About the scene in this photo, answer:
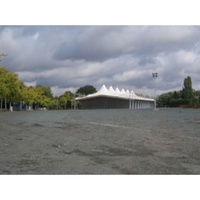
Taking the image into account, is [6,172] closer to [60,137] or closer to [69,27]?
[69,27]

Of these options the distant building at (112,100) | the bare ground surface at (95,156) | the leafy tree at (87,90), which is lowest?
the bare ground surface at (95,156)

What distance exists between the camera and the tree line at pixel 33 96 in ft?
22.0

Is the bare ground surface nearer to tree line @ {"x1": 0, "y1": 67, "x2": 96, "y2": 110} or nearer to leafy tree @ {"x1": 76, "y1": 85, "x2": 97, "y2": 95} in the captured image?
tree line @ {"x1": 0, "y1": 67, "x2": 96, "y2": 110}

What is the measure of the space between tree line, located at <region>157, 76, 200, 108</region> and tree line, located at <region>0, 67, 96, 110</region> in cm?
191

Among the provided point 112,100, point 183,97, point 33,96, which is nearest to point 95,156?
point 112,100

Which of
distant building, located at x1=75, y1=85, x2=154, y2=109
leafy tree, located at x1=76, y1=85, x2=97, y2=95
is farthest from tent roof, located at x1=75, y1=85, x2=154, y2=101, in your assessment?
leafy tree, located at x1=76, y1=85, x2=97, y2=95

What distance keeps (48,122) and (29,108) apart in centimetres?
200

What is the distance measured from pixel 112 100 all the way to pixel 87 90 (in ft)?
3.37

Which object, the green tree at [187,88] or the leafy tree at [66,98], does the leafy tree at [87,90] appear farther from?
the green tree at [187,88]

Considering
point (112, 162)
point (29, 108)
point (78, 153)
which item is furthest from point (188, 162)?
point (29, 108)

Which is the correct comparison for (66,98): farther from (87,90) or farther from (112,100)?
(112,100)

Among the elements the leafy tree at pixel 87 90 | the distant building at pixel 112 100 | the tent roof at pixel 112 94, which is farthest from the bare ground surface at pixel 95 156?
the leafy tree at pixel 87 90

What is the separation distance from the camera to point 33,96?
830 centimetres
